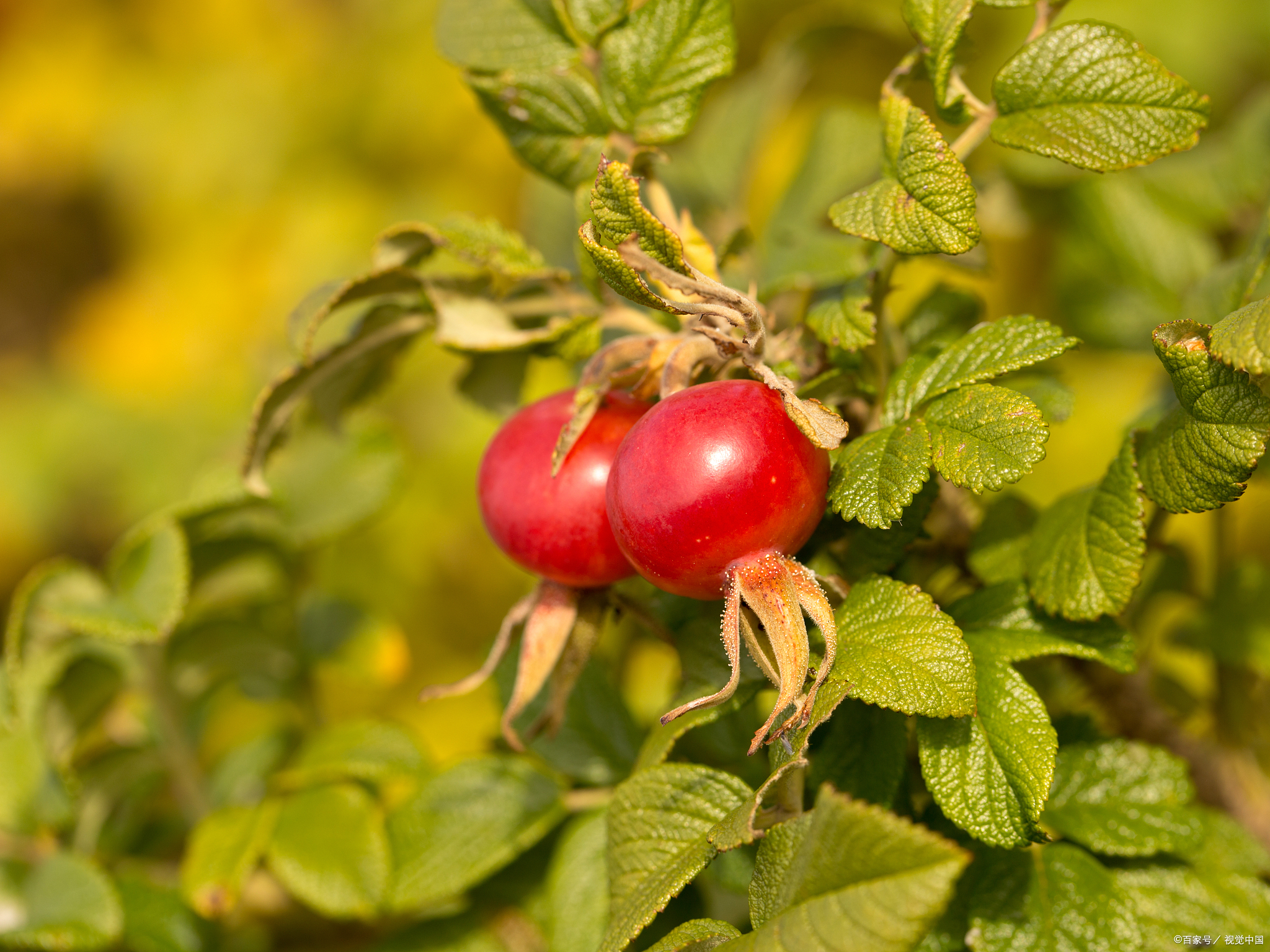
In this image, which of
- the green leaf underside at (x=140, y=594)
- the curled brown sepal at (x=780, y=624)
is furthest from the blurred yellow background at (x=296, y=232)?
the curled brown sepal at (x=780, y=624)

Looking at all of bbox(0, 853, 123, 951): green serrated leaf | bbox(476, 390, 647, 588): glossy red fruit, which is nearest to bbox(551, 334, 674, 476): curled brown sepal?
bbox(476, 390, 647, 588): glossy red fruit

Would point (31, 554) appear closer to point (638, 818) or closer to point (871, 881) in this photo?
point (638, 818)

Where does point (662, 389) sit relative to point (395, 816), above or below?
above

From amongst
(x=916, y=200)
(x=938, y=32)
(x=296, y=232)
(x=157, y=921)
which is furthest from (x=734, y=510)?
(x=296, y=232)

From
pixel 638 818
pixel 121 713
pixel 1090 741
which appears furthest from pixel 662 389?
pixel 121 713

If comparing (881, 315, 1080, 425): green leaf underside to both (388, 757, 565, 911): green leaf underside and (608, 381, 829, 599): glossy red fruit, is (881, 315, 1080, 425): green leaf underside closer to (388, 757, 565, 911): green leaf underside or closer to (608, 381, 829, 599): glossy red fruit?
(608, 381, 829, 599): glossy red fruit

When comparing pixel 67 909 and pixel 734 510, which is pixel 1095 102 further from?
pixel 67 909
